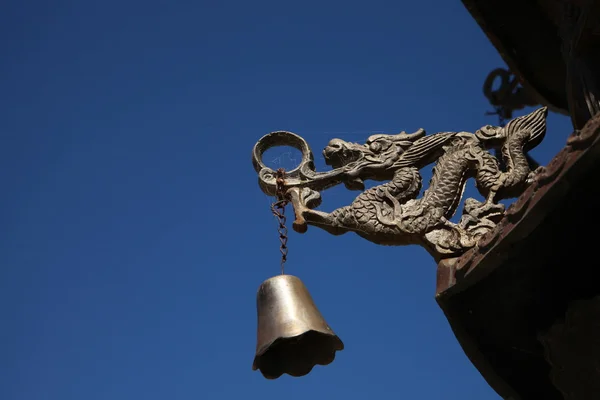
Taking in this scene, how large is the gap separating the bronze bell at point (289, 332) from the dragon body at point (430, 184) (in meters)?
0.43

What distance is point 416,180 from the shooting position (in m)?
5.77

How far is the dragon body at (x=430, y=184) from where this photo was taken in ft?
18.0

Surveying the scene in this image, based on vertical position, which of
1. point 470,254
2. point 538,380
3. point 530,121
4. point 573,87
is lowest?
point 538,380

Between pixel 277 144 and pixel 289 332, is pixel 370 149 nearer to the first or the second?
pixel 277 144

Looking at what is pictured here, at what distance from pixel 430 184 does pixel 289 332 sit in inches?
51.3

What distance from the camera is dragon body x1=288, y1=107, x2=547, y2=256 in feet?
18.0

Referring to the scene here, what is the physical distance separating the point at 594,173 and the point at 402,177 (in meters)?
1.53

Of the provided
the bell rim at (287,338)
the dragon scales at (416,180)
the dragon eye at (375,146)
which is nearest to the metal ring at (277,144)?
the dragon scales at (416,180)

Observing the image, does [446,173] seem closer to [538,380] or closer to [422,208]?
[422,208]

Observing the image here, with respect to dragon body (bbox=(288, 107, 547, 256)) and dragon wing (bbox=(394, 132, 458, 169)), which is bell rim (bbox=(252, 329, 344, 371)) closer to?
dragon body (bbox=(288, 107, 547, 256))

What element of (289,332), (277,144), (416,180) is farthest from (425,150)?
(289,332)

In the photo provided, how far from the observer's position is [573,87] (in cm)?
508

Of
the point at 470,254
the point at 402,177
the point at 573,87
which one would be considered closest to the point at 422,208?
the point at 402,177

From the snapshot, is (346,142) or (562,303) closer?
(562,303)
